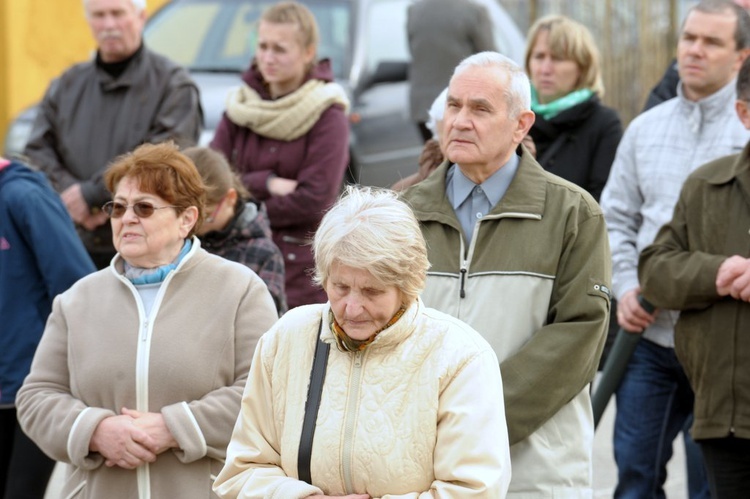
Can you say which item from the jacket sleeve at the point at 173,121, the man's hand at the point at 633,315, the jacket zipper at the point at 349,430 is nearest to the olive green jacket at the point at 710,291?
the man's hand at the point at 633,315

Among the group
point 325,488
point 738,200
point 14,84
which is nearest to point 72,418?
point 325,488

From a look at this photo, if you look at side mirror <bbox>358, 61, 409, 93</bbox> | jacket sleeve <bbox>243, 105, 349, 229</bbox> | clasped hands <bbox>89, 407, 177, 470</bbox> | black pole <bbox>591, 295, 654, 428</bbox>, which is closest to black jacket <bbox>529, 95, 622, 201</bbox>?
black pole <bbox>591, 295, 654, 428</bbox>

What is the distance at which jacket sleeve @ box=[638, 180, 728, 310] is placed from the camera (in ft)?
16.1

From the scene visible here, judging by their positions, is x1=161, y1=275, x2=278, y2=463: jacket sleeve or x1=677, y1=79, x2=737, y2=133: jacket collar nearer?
x1=161, y1=275, x2=278, y2=463: jacket sleeve

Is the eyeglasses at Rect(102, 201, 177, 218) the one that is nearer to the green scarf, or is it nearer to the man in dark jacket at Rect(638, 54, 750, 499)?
the man in dark jacket at Rect(638, 54, 750, 499)

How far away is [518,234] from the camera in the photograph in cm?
427

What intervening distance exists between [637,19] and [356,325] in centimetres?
910

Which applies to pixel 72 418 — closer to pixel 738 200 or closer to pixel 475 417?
pixel 475 417

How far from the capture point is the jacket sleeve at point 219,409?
4398 millimetres

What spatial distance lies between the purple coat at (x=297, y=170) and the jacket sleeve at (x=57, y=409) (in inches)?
80.7

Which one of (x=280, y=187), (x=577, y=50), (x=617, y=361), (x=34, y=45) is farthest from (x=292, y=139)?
(x=34, y=45)

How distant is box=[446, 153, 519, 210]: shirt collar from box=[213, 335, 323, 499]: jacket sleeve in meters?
1.00

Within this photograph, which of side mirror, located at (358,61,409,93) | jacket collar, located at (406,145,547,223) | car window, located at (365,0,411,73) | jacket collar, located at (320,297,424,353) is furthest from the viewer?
car window, located at (365,0,411,73)

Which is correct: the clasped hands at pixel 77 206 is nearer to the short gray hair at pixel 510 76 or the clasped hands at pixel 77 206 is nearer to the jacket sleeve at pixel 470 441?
the short gray hair at pixel 510 76
